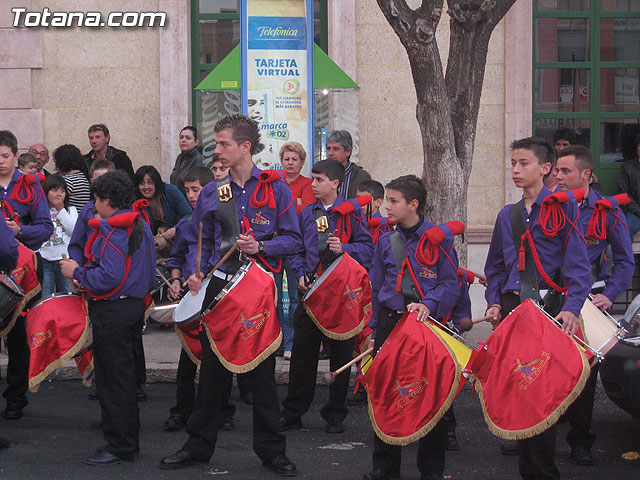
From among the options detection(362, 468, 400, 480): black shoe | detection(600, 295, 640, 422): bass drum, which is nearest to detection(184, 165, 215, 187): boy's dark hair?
detection(362, 468, 400, 480): black shoe

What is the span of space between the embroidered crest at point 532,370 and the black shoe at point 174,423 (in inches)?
112

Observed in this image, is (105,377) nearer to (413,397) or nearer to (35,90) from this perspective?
(413,397)

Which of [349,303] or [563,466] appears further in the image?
[349,303]

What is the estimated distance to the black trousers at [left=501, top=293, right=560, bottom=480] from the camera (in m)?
5.30

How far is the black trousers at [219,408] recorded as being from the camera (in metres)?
6.11

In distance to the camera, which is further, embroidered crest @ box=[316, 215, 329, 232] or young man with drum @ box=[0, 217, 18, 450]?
embroidered crest @ box=[316, 215, 329, 232]

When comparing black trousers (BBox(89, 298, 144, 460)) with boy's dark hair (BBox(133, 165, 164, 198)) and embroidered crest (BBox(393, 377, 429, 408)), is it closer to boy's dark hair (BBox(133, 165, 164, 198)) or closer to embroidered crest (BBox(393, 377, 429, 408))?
embroidered crest (BBox(393, 377, 429, 408))

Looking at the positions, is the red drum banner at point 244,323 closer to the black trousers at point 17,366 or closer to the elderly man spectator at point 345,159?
the black trousers at point 17,366

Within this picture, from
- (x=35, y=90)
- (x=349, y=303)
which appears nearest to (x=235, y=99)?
(x=35, y=90)

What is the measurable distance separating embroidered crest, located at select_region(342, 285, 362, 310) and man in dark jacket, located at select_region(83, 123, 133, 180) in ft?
14.5

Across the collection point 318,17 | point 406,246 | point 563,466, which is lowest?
point 563,466

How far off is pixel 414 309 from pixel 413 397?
0.50m

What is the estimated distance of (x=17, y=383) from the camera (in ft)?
24.7

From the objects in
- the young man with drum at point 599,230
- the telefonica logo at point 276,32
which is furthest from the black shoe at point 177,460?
the telefonica logo at point 276,32
